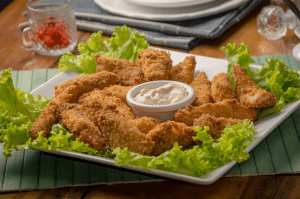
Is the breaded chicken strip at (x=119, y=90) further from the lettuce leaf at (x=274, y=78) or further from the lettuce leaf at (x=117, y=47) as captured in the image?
the lettuce leaf at (x=274, y=78)

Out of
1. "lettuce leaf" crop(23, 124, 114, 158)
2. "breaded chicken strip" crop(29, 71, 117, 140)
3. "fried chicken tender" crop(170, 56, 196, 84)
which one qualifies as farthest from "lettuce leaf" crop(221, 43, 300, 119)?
"lettuce leaf" crop(23, 124, 114, 158)

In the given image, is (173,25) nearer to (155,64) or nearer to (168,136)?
(155,64)

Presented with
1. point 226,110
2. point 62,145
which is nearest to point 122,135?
point 62,145

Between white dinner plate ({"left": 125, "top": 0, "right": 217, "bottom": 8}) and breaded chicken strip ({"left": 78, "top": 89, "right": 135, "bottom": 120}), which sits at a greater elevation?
white dinner plate ({"left": 125, "top": 0, "right": 217, "bottom": 8})

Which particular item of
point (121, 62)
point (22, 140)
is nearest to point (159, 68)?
point (121, 62)

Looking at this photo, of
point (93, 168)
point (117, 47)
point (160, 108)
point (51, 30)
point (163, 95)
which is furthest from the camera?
point (51, 30)

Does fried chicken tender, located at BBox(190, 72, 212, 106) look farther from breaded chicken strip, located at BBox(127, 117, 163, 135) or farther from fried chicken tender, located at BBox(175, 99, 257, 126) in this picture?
breaded chicken strip, located at BBox(127, 117, 163, 135)

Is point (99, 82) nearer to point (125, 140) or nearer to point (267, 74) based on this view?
point (125, 140)
